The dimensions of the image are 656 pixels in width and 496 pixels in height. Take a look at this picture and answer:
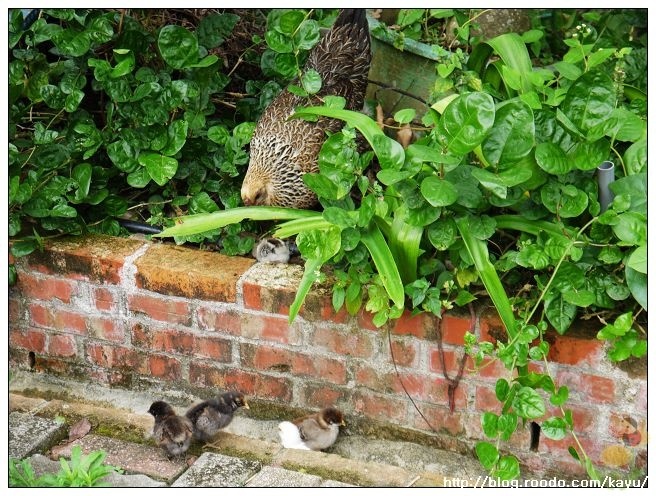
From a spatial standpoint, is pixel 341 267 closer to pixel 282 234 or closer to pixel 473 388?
pixel 282 234

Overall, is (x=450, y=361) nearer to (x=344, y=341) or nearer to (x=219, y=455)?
(x=344, y=341)

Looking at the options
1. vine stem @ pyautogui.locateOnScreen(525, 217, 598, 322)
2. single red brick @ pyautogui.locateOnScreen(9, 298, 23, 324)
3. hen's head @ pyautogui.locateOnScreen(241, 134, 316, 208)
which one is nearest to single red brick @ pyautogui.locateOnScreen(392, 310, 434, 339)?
vine stem @ pyautogui.locateOnScreen(525, 217, 598, 322)

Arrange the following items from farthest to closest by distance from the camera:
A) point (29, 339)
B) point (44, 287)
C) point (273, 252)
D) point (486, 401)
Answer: point (29, 339), point (44, 287), point (273, 252), point (486, 401)

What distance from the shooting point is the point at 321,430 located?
3.16 m

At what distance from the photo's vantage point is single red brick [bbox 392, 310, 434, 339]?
301cm

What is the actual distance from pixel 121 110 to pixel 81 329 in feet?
2.96

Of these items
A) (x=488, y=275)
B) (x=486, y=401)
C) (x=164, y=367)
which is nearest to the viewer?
(x=488, y=275)

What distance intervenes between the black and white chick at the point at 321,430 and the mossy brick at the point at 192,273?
1.76 ft

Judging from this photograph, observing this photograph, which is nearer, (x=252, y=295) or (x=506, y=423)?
(x=506, y=423)

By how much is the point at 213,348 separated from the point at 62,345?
0.72m

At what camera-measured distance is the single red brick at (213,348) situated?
336 cm

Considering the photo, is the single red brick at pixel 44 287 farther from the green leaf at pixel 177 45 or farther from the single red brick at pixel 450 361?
the single red brick at pixel 450 361

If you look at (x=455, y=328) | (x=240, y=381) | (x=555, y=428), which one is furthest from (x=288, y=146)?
(x=555, y=428)

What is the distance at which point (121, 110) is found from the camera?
11.6 ft
